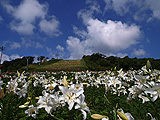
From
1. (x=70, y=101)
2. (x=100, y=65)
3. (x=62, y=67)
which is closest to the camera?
(x=70, y=101)

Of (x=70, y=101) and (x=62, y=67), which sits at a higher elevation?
(x=62, y=67)

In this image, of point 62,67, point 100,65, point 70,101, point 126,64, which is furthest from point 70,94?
point 100,65

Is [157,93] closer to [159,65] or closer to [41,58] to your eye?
[159,65]

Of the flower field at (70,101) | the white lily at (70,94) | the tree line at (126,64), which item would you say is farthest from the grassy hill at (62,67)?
the white lily at (70,94)

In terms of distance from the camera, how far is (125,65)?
26.5 metres

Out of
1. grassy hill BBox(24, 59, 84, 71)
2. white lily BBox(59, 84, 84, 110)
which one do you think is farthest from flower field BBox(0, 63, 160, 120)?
grassy hill BBox(24, 59, 84, 71)

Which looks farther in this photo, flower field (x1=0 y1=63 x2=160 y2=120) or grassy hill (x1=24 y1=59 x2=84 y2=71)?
grassy hill (x1=24 y1=59 x2=84 y2=71)

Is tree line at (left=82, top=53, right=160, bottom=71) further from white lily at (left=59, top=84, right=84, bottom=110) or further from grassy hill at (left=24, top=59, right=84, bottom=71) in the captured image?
white lily at (left=59, top=84, right=84, bottom=110)

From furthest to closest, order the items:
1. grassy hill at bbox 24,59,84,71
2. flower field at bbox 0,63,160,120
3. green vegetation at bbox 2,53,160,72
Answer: grassy hill at bbox 24,59,84,71, green vegetation at bbox 2,53,160,72, flower field at bbox 0,63,160,120

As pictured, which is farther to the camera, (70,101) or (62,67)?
(62,67)

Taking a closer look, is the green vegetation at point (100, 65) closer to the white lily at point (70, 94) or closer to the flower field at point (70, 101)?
the flower field at point (70, 101)

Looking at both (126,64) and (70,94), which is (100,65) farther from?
(70,94)

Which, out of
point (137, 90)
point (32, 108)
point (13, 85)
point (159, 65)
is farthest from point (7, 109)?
point (159, 65)

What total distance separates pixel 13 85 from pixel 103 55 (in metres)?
43.1
